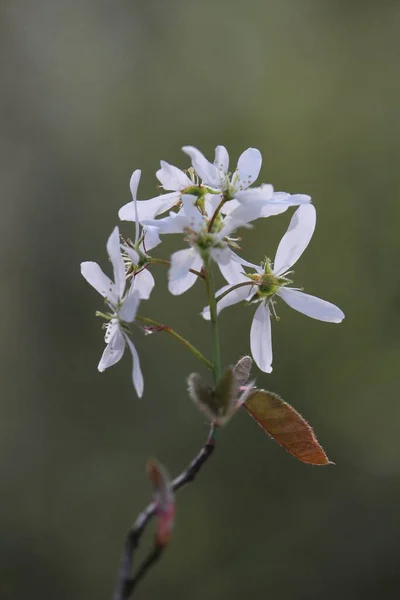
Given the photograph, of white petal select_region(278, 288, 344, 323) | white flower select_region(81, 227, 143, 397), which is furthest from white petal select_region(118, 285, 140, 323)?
white petal select_region(278, 288, 344, 323)

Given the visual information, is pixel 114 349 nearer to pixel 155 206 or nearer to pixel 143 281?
pixel 143 281

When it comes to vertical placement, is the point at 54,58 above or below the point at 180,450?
above

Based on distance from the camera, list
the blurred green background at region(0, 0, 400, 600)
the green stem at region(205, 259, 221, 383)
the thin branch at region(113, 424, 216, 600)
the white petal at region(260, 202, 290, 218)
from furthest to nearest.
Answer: the blurred green background at region(0, 0, 400, 600)
the white petal at region(260, 202, 290, 218)
the green stem at region(205, 259, 221, 383)
the thin branch at region(113, 424, 216, 600)

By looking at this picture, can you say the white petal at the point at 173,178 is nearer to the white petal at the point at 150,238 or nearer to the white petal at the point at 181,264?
the white petal at the point at 150,238

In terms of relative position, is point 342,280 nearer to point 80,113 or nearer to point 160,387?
point 160,387

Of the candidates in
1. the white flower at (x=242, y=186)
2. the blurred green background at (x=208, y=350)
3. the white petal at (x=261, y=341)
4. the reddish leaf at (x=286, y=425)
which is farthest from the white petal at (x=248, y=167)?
the blurred green background at (x=208, y=350)

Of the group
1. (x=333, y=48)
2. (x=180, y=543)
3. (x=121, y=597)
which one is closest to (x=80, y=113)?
(x=333, y=48)

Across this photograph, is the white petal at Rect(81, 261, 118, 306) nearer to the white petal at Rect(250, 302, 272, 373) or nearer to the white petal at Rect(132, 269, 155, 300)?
the white petal at Rect(132, 269, 155, 300)
